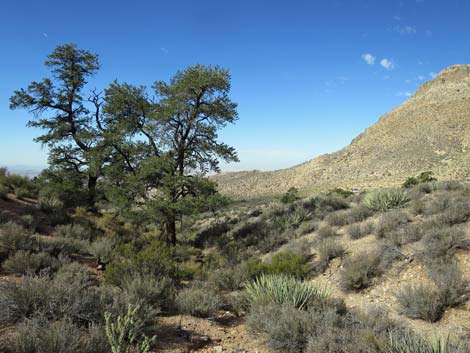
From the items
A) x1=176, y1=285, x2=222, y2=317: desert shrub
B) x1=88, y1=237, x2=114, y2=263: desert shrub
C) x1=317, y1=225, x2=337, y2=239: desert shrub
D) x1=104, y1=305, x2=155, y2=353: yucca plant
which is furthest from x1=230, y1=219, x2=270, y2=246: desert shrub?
x1=104, y1=305, x2=155, y2=353: yucca plant

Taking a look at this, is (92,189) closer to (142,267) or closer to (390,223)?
(142,267)

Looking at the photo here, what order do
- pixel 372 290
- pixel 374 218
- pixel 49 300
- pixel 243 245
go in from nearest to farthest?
pixel 49 300 < pixel 372 290 < pixel 374 218 < pixel 243 245

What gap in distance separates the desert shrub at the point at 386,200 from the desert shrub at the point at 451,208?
5.30 ft

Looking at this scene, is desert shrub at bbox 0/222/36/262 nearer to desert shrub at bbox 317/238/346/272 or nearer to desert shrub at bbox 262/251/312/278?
desert shrub at bbox 262/251/312/278

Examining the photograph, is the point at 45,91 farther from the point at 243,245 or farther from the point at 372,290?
the point at 372,290

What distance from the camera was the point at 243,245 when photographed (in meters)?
13.2

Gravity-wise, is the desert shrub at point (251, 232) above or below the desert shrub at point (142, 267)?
below

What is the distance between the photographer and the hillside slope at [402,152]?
4425 centimetres

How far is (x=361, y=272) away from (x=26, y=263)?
25.7 feet

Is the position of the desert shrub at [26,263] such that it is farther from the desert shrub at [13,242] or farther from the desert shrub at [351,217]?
the desert shrub at [351,217]

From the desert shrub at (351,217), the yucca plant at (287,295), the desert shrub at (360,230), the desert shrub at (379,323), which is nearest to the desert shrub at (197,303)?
the yucca plant at (287,295)

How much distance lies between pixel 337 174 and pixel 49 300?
176 ft

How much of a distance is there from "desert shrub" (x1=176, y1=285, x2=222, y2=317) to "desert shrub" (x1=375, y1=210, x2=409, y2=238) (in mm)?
6131

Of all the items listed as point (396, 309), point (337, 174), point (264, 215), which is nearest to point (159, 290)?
point (396, 309)
